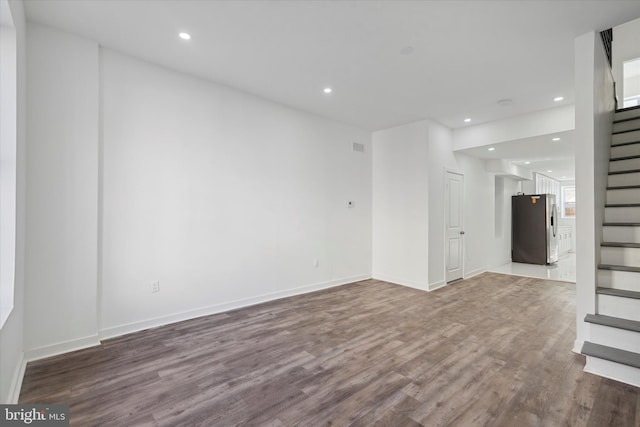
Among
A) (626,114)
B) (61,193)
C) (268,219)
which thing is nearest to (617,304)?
(626,114)

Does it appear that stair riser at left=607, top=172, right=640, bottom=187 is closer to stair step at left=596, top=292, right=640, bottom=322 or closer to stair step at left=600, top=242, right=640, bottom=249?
stair step at left=600, top=242, right=640, bottom=249

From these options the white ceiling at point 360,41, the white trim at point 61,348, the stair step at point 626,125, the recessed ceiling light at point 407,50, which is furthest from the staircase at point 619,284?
the white trim at point 61,348

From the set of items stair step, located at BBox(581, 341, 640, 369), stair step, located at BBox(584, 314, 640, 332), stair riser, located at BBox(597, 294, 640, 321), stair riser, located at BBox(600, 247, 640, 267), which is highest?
stair riser, located at BBox(600, 247, 640, 267)

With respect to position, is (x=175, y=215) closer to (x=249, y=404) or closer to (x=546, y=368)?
(x=249, y=404)

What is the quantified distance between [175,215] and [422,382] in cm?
307

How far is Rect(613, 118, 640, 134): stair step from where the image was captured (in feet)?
12.1

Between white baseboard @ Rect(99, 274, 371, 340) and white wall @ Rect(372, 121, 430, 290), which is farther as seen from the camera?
white wall @ Rect(372, 121, 430, 290)

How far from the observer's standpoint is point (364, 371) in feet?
7.62

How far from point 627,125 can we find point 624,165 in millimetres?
953

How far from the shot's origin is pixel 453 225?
5.51 m

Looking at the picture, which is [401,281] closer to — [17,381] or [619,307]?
[619,307]

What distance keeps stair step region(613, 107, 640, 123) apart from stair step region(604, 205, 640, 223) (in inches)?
74.2

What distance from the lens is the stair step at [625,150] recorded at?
3.36 meters

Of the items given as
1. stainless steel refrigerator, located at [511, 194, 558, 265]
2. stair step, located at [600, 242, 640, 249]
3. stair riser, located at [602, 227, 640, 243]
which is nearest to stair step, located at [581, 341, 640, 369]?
stair step, located at [600, 242, 640, 249]
